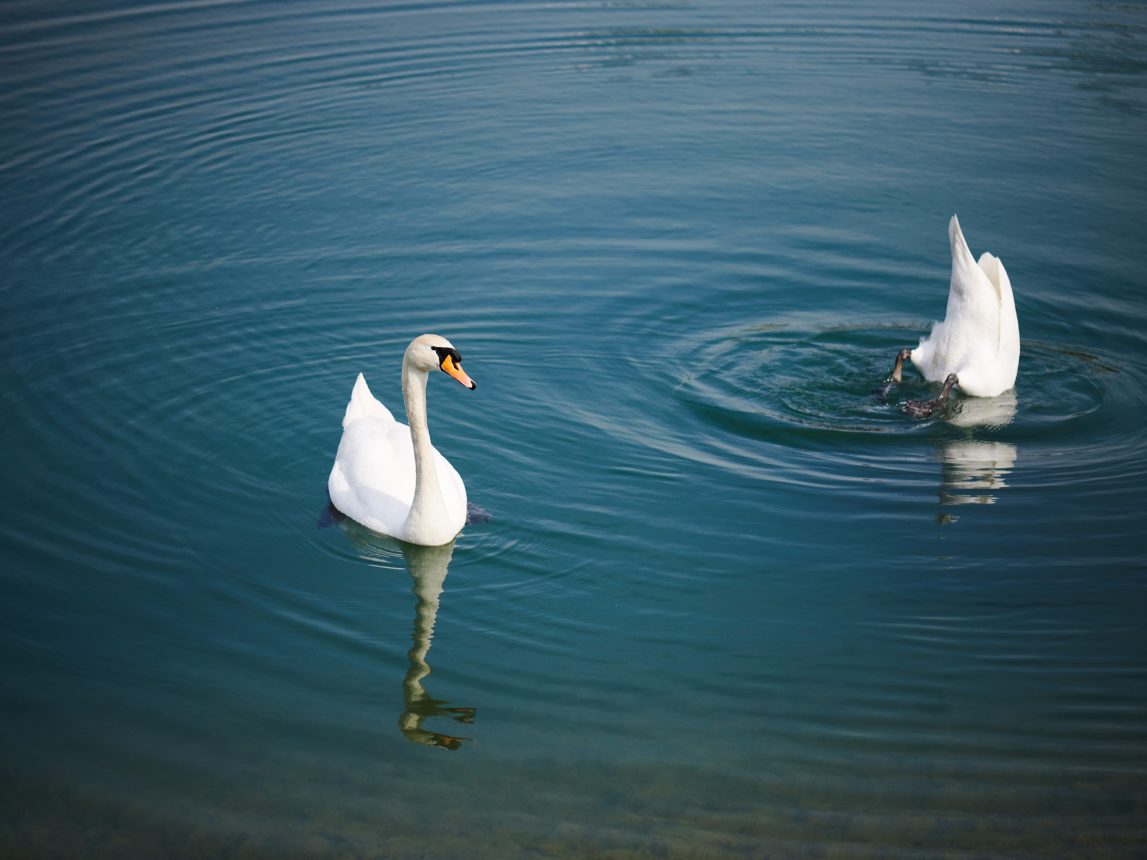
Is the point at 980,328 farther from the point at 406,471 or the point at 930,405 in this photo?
the point at 406,471

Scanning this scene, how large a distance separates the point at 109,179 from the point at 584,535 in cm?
981

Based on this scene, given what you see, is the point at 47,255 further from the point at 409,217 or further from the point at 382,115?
the point at 382,115

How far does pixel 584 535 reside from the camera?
8.89m

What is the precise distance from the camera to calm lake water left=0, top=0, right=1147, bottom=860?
661 cm

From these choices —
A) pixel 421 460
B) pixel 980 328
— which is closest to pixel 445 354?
pixel 421 460

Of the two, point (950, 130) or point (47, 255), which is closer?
point (47, 255)

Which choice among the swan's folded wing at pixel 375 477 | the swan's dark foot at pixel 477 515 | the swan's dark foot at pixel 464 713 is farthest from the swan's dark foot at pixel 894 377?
the swan's dark foot at pixel 464 713

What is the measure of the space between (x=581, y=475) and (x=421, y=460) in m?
1.62

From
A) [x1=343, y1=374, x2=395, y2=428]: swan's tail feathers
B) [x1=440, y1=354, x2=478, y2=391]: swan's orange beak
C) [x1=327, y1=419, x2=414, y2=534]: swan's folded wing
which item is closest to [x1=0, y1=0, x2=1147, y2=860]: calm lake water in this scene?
[x1=327, y1=419, x2=414, y2=534]: swan's folded wing

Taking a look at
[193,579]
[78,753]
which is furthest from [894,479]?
[78,753]

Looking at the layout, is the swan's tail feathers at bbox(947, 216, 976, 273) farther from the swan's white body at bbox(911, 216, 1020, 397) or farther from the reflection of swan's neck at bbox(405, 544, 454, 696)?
the reflection of swan's neck at bbox(405, 544, 454, 696)

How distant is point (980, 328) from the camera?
33.9 ft

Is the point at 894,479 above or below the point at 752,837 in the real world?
above

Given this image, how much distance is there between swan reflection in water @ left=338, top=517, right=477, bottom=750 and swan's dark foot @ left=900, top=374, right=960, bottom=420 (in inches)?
165
